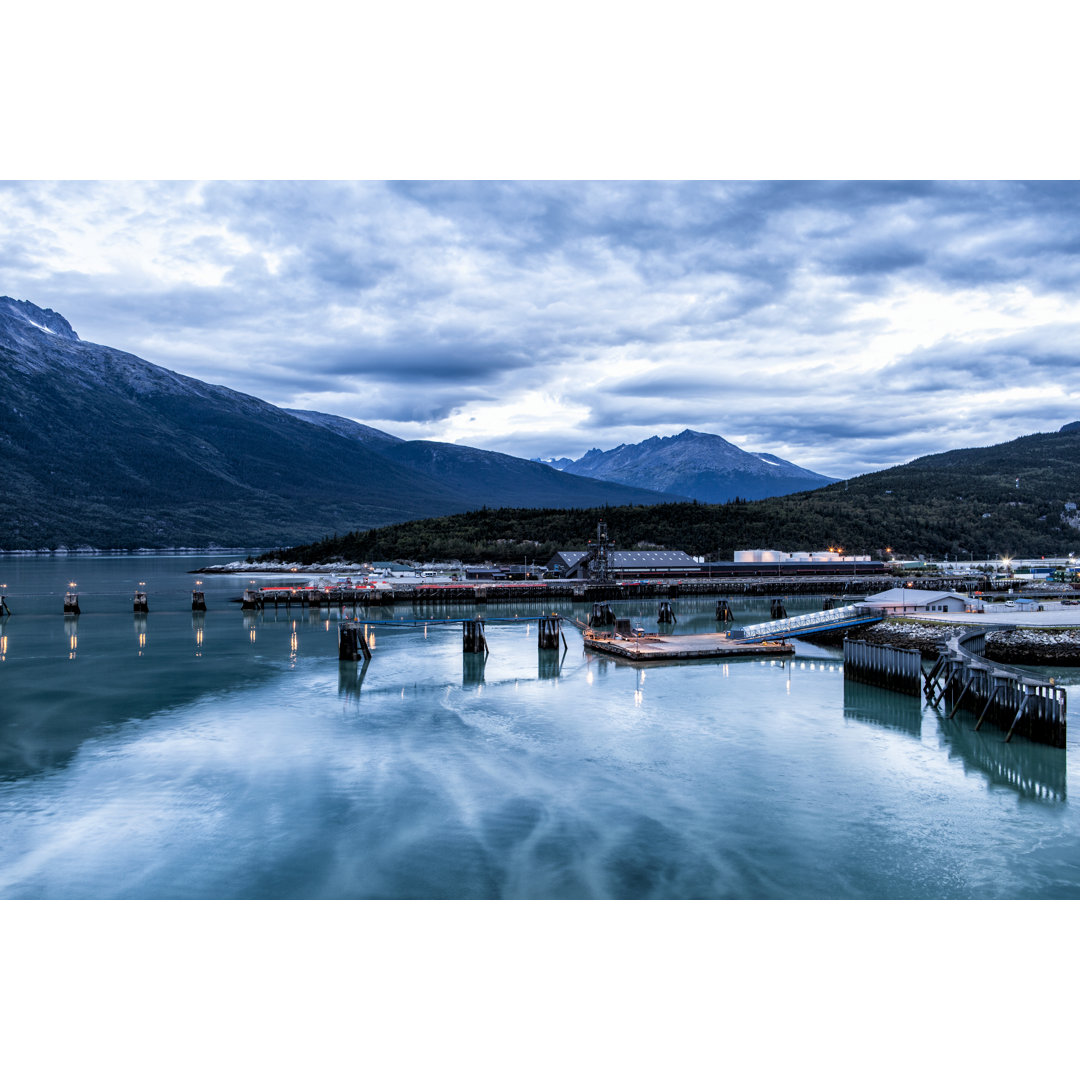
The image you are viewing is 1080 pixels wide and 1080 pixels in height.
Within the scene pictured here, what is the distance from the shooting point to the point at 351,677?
36.9 meters

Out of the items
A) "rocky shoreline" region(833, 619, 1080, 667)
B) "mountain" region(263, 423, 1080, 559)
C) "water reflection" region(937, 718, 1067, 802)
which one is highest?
"mountain" region(263, 423, 1080, 559)

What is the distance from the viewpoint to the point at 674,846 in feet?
55.3

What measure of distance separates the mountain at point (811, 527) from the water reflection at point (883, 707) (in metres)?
88.5

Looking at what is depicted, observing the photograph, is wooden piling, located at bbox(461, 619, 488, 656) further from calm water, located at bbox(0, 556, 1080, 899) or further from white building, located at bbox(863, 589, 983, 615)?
white building, located at bbox(863, 589, 983, 615)

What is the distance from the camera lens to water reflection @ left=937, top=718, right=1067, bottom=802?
21.0 m

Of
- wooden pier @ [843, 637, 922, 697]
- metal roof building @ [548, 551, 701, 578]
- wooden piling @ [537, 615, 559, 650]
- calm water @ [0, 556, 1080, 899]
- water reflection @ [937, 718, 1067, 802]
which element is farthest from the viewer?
metal roof building @ [548, 551, 701, 578]

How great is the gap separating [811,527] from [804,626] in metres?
96.6

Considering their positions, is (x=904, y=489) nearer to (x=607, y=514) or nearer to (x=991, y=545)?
(x=991, y=545)

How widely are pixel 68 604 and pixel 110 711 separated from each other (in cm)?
3989

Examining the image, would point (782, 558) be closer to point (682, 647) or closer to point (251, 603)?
point (682, 647)

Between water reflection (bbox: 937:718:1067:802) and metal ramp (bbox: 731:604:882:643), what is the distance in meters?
17.6

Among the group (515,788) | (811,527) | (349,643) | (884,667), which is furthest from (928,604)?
(811,527)

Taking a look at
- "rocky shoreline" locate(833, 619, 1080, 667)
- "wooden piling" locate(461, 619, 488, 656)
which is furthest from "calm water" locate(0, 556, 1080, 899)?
"wooden piling" locate(461, 619, 488, 656)

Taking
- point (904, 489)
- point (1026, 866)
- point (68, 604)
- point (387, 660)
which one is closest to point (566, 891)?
point (1026, 866)
